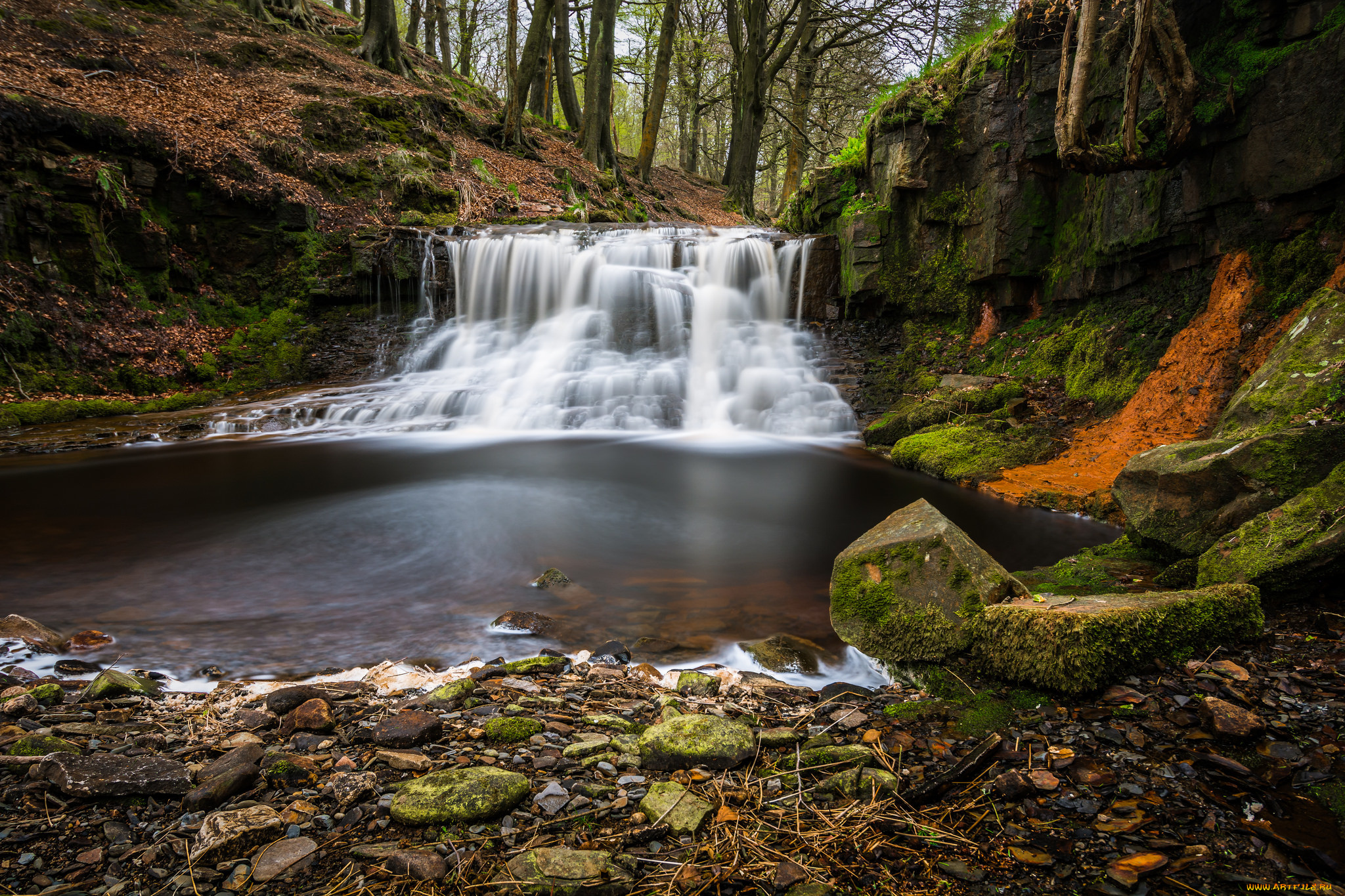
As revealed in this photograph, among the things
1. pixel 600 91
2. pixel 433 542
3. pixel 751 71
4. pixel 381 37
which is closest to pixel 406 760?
pixel 433 542

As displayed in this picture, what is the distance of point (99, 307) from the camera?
33.8 feet

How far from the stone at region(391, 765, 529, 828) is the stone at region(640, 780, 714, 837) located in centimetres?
40

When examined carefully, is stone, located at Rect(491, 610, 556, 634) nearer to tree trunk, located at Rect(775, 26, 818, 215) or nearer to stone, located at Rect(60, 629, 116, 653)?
stone, located at Rect(60, 629, 116, 653)

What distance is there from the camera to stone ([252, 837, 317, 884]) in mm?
1662

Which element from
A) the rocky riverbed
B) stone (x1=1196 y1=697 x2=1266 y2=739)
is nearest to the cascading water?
the rocky riverbed

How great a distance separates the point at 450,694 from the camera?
2809 millimetres

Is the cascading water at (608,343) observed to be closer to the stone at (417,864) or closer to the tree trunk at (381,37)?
the tree trunk at (381,37)

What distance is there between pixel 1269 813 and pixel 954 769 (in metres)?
0.77

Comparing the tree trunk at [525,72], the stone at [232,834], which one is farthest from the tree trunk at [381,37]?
the stone at [232,834]

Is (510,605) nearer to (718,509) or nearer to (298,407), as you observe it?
(718,509)

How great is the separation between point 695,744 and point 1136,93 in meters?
7.26

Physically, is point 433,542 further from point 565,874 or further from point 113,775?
point 565,874

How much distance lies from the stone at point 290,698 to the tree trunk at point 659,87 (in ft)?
68.1

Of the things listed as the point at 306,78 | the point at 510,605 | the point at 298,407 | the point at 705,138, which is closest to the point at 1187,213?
the point at 510,605
